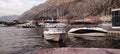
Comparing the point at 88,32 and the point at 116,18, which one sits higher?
the point at 116,18

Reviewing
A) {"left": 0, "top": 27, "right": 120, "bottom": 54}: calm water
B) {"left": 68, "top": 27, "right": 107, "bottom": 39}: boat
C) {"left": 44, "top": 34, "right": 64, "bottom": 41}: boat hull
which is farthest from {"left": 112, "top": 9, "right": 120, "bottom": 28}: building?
{"left": 44, "top": 34, "right": 64, "bottom": 41}: boat hull

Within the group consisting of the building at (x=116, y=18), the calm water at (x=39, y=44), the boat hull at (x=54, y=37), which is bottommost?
the calm water at (x=39, y=44)

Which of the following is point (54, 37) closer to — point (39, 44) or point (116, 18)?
point (39, 44)

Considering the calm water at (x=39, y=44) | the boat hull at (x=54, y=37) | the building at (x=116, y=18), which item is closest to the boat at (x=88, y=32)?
the building at (x=116, y=18)

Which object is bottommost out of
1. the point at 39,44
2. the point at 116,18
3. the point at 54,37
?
the point at 39,44

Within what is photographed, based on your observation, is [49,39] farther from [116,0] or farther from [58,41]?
[116,0]

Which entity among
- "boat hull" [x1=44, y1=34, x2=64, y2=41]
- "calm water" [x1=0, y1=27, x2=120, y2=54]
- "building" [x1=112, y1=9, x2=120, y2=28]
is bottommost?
"calm water" [x1=0, y1=27, x2=120, y2=54]

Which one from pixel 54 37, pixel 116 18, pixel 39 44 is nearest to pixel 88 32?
pixel 116 18

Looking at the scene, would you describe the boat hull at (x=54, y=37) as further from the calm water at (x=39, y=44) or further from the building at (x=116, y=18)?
the building at (x=116, y=18)

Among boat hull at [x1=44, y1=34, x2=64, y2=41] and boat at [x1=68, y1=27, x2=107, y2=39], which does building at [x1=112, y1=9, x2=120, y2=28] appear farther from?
boat hull at [x1=44, y1=34, x2=64, y2=41]

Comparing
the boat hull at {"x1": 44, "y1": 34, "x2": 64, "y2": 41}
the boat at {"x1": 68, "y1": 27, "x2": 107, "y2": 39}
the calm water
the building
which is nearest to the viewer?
the calm water

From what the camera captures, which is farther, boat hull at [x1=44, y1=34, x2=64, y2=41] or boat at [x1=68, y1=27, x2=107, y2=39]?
boat at [x1=68, y1=27, x2=107, y2=39]

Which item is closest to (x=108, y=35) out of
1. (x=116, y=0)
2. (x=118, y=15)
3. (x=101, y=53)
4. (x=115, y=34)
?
(x=115, y=34)

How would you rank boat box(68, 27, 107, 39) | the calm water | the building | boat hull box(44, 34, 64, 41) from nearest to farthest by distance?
the calm water → boat hull box(44, 34, 64, 41) → boat box(68, 27, 107, 39) → the building
